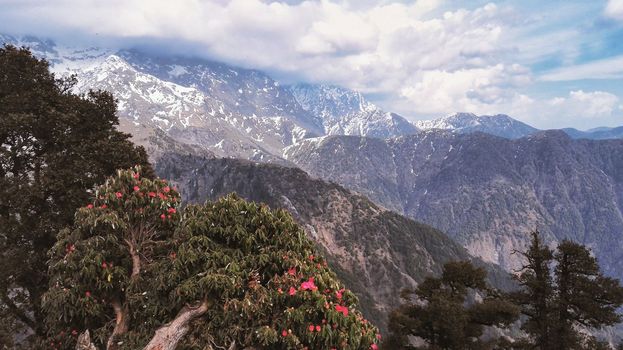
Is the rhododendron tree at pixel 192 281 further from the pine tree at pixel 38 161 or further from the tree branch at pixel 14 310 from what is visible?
the tree branch at pixel 14 310

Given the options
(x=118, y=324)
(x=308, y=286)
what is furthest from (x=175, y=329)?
(x=308, y=286)

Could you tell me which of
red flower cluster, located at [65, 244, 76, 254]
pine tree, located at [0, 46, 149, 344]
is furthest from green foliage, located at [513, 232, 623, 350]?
red flower cluster, located at [65, 244, 76, 254]

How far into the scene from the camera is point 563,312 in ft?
115

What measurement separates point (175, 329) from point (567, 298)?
3226 centimetres

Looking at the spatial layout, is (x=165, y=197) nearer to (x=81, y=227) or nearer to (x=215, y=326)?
(x=81, y=227)

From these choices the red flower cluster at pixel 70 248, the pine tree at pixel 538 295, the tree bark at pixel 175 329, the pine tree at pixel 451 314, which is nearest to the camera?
the tree bark at pixel 175 329

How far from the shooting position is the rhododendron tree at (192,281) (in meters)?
14.7

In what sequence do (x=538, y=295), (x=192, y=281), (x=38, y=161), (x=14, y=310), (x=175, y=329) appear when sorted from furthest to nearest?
1. (x=538, y=295)
2. (x=38, y=161)
3. (x=14, y=310)
4. (x=192, y=281)
5. (x=175, y=329)

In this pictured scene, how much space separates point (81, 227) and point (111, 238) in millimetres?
1465

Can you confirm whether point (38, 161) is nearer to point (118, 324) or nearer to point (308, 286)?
point (118, 324)

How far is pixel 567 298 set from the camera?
3500cm

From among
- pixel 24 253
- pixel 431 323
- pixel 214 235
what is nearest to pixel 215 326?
pixel 214 235

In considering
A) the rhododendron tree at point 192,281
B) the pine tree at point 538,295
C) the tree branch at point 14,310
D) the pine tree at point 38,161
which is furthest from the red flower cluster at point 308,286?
the pine tree at point 538,295

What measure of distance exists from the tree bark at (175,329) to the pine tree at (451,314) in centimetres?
2189
